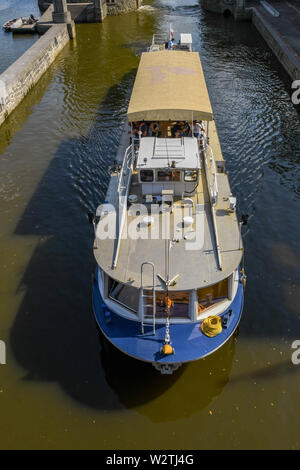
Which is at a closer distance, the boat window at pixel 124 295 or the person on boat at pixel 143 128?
the boat window at pixel 124 295

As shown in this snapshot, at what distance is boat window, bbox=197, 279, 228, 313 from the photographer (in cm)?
1467

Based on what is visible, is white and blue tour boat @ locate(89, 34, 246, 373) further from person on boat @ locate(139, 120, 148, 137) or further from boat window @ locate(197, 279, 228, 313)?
person on boat @ locate(139, 120, 148, 137)

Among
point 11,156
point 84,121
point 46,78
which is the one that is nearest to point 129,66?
point 46,78

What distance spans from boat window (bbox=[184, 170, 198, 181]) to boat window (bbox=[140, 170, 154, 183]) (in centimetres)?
156

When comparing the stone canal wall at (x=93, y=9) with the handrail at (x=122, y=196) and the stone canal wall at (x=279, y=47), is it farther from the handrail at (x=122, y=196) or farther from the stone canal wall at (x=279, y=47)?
the handrail at (x=122, y=196)

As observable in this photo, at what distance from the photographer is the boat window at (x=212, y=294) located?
1467 centimetres

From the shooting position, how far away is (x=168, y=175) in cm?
1722

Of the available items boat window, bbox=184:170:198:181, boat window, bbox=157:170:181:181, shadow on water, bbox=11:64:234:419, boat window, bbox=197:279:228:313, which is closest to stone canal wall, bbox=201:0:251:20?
shadow on water, bbox=11:64:234:419

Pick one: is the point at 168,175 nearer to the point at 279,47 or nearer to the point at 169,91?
the point at 169,91

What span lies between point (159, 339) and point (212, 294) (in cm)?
287

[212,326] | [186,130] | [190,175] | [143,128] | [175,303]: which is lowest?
[212,326]

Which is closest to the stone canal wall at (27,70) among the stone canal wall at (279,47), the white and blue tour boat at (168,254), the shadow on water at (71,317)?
the shadow on water at (71,317)

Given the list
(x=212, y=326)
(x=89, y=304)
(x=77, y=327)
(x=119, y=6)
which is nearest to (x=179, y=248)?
(x=212, y=326)

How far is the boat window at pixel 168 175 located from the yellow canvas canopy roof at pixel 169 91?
4.44m
